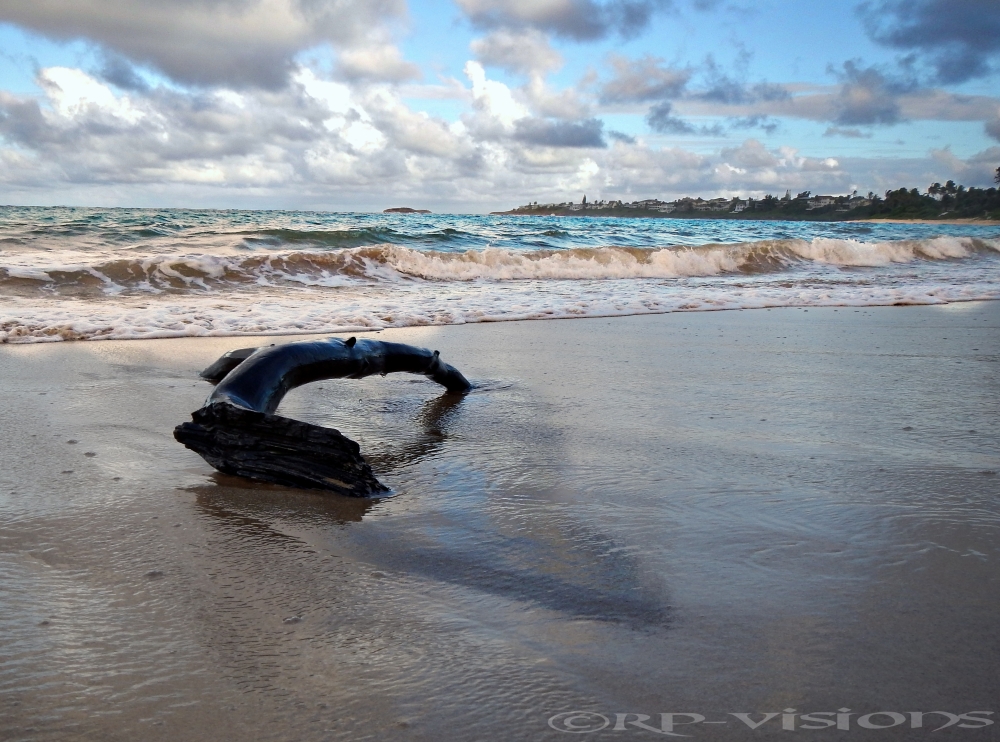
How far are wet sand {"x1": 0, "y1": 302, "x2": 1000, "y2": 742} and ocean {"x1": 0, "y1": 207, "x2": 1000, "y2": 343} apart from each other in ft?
10.6

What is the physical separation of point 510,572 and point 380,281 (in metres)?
9.68

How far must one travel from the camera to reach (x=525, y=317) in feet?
25.1

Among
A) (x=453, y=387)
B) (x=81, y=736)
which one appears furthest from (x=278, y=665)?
(x=453, y=387)

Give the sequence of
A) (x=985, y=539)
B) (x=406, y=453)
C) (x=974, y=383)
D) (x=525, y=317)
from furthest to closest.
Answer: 1. (x=525, y=317)
2. (x=974, y=383)
3. (x=406, y=453)
4. (x=985, y=539)

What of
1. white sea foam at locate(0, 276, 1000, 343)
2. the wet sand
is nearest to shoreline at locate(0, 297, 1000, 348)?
white sea foam at locate(0, 276, 1000, 343)

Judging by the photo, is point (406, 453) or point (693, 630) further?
point (406, 453)

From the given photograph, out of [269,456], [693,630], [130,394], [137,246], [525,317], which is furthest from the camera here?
[137,246]

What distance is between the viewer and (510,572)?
1.96 metres

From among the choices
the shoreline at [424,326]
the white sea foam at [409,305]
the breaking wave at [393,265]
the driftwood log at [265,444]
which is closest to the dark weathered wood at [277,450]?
the driftwood log at [265,444]

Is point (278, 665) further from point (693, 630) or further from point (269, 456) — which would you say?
point (269, 456)

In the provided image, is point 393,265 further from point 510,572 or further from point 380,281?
point 510,572

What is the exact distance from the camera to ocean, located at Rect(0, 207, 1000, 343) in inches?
279

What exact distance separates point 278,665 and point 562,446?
1.77 metres

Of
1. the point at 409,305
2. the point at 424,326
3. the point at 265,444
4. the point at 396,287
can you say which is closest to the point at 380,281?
the point at 396,287
